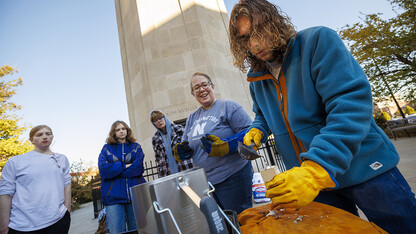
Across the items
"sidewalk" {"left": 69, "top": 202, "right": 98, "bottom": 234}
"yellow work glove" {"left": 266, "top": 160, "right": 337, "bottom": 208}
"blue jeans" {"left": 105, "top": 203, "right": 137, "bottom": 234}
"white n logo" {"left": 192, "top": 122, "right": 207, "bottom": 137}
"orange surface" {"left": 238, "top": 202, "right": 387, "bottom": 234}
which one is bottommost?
"sidewalk" {"left": 69, "top": 202, "right": 98, "bottom": 234}

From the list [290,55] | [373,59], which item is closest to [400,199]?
[290,55]

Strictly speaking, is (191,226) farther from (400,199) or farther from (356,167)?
(400,199)

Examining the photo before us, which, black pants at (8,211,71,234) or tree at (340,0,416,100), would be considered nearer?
black pants at (8,211,71,234)

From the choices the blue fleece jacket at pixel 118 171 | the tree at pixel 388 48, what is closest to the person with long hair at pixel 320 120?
the blue fleece jacket at pixel 118 171

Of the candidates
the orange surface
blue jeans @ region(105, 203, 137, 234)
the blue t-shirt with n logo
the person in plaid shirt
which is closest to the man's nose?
the orange surface

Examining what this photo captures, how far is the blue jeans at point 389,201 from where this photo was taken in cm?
79

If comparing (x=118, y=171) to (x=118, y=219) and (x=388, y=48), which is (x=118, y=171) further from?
(x=388, y=48)

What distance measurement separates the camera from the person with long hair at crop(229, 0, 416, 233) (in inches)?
27.8

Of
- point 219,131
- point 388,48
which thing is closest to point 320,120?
point 219,131

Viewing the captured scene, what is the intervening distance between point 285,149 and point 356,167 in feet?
1.21

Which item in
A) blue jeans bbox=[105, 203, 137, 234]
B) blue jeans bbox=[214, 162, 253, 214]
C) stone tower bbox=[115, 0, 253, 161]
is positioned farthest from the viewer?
stone tower bbox=[115, 0, 253, 161]

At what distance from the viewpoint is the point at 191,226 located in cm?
68

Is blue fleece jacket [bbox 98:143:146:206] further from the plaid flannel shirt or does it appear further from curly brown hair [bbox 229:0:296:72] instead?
curly brown hair [bbox 229:0:296:72]

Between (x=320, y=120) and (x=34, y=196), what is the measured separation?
9.98 feet
